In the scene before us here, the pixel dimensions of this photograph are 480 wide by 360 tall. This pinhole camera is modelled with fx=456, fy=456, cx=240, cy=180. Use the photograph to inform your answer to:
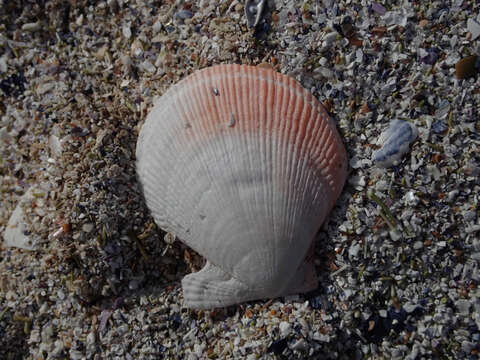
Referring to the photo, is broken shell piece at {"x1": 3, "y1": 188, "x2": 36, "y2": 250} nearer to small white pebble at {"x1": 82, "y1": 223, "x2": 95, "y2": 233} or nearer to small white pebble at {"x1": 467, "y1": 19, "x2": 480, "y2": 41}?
small white pebble at {"x1": 82, "y1": 223, "x2": 95, "y2": 233}

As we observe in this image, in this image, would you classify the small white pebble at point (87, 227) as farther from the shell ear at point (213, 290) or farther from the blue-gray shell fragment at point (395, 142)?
the blue-gray shell fragment at point (395, 142)

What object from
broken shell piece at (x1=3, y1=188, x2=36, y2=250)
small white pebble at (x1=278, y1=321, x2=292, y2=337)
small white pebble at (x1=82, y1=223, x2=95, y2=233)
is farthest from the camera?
broken shell piece at (x1=3, y1=188, x2=36, y2=250)

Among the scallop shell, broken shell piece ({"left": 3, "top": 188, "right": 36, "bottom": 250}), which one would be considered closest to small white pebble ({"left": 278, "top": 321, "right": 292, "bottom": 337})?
the scallop shell

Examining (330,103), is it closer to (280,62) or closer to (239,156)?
(280,62)

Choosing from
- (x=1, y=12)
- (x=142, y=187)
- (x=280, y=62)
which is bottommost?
(x=142, y=187)

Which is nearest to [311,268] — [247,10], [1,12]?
[247,10]

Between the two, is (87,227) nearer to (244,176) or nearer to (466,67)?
(244,176)

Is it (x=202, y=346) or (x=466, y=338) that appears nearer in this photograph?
(x=466, y=338)
